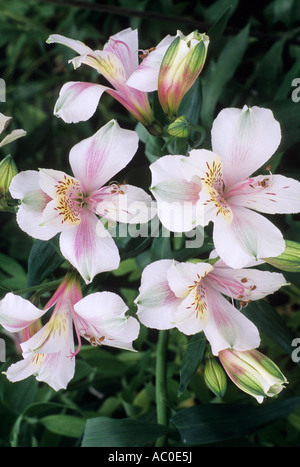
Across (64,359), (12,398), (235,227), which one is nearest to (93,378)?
(12,398)

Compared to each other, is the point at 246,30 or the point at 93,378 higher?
the point at 246,30

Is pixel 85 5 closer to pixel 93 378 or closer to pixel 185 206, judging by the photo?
pixel 185 206

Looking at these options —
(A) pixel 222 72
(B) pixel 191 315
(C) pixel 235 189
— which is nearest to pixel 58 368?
(B) pixel 191 315

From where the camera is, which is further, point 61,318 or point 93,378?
point 93,378

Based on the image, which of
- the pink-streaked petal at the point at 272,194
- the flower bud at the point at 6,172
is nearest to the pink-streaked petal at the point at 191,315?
the pink-streaked petal at the point at 272,194

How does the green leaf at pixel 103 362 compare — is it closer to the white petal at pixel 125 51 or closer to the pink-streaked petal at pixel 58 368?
the pink-streaked petal at pixel 58 368
